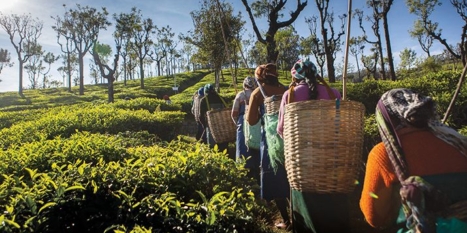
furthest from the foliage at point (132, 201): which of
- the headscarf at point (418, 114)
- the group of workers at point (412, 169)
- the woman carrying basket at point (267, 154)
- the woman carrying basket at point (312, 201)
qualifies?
the headscarf at point (418, 114)

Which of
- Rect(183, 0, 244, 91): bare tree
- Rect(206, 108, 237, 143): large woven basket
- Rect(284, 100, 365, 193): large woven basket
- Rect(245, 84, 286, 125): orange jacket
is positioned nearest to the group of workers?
Rect(284, 100, 365, 193): large woven basket

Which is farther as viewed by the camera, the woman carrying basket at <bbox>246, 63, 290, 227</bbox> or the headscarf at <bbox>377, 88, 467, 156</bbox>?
the woman carrying basket at <bbox>246, 63, 290, 227</bbox>

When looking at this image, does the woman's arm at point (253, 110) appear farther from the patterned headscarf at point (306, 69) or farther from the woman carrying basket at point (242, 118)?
the patterned headscarf at point (306, 69)

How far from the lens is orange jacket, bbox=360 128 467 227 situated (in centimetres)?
191

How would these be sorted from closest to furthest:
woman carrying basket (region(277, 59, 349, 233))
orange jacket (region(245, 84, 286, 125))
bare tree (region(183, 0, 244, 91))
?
woman carrying basket (region(277, 59, 349, 233))
orange jacket (region(245, 84, 286, 125))
bare tree (region(183, 0, 244, 91))

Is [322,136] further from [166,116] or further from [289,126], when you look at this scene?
[166,116]

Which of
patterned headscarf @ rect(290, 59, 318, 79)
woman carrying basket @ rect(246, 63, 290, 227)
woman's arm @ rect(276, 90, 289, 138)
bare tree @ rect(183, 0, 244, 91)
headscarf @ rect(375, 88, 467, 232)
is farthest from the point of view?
bare tree @ rect(183, 0, 244, 91)

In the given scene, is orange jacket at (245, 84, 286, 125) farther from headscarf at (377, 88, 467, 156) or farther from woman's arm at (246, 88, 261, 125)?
headscarf at (377, 88, 467, 156)

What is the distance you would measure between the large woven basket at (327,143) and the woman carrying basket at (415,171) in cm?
58

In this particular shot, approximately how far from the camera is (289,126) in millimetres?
2875

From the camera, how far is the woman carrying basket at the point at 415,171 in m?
1.80

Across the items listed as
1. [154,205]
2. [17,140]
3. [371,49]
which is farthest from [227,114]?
[371,49]

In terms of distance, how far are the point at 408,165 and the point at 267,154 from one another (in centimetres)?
228

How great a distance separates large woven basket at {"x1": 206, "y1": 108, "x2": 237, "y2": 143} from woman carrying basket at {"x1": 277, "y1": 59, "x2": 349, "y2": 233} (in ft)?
8.35
